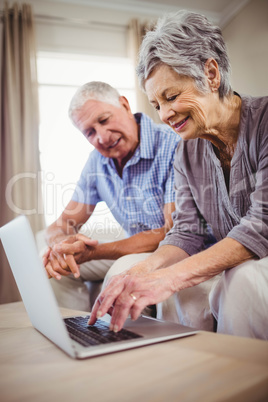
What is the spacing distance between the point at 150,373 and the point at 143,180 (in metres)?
1.18

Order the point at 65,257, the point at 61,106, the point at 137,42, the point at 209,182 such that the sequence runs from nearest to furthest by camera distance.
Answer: the point at 209,182, the point at 65,257, the point at 137,42, the point at 61,106

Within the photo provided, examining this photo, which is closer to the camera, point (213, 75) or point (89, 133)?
point (213, 75)

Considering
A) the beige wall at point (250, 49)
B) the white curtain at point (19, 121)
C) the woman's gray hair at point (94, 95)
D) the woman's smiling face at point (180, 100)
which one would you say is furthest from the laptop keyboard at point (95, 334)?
the white curtain at point (19, 121)

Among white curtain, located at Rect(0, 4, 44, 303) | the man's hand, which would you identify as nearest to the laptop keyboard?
the man's hand

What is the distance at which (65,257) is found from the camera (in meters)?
1.28

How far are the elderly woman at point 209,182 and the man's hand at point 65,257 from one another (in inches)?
13.7

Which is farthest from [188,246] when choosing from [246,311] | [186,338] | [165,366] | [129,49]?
[129,49]

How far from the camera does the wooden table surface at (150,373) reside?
411 millimetres

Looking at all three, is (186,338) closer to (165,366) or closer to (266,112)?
(165,366)

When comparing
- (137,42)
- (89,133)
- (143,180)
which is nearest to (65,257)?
(143,180)

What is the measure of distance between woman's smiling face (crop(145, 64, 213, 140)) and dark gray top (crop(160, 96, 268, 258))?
93mm

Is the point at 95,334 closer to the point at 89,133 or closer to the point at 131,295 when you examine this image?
the point at 131,295

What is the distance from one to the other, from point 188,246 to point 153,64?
0.55 meters

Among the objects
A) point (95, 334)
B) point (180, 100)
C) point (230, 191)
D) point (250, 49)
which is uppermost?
point (250, 49)
